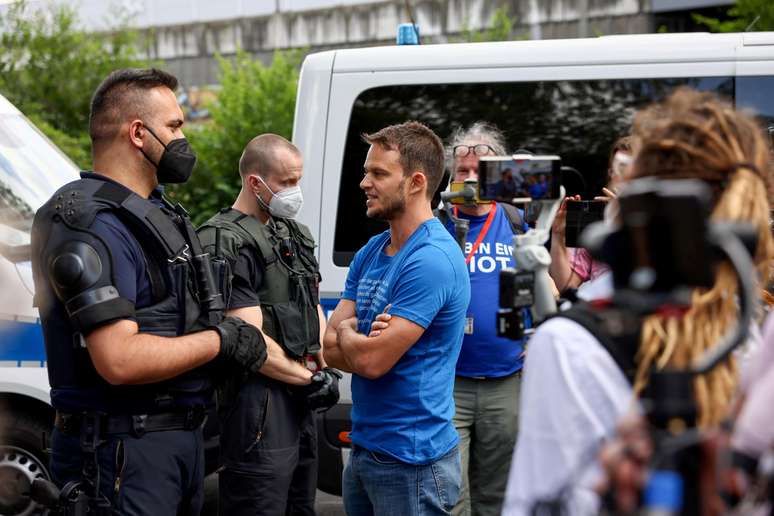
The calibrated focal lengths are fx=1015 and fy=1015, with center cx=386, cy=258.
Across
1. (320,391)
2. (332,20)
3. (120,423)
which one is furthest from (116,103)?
(332,20)

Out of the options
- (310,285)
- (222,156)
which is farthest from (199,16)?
(310,285)

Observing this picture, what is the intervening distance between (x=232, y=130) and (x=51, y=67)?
3446 mm

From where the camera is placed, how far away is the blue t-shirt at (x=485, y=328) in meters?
4.48

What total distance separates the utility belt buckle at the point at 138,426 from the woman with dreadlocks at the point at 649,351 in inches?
67.8

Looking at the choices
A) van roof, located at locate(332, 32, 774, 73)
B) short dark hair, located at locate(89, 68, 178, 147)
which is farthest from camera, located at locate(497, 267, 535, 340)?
van roof, located at locate(332, 32, 774, 73)

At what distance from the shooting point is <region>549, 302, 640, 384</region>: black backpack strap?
5.24 ft

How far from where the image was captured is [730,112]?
1.79m

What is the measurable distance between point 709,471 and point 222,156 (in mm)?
11633

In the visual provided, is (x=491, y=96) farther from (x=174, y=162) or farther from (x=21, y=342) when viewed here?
(x=21, y=342)

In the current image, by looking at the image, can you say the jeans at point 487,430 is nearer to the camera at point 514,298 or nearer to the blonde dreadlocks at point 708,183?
the camera at point 514,298

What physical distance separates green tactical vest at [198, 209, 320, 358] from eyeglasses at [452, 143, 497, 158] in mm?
883

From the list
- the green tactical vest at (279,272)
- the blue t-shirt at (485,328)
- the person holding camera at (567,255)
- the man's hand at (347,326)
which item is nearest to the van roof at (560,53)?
the person holding camera at (567,255)

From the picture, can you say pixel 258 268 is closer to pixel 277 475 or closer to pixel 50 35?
pixel 277 475

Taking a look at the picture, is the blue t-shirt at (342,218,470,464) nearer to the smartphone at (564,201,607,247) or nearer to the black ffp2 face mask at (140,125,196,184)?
the smartphone at (564,201,607,247)
